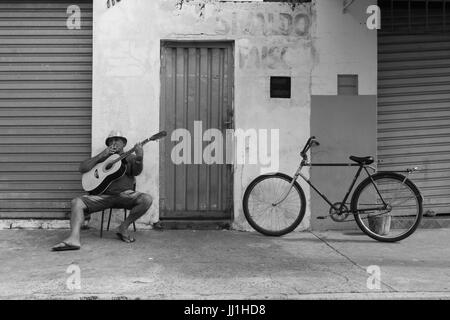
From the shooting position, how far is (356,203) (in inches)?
247

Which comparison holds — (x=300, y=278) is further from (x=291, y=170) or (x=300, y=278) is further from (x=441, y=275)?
(x=291, y=170)

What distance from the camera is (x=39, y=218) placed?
6.96 m

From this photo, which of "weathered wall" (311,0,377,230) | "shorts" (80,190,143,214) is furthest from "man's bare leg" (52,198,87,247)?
"weathered wall" (311,0,377,230)

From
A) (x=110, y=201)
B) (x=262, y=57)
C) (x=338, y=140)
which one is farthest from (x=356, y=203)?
(x=110, y=201)

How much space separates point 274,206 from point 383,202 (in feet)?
4.59

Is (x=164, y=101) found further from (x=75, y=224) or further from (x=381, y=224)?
(x=381, y=224)

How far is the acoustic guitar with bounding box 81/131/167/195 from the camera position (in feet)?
19.6

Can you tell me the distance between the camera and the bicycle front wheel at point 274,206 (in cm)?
659

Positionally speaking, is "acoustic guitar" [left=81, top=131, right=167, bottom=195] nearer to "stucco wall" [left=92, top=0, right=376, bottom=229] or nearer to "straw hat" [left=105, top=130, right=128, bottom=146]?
"straw hat" [left=105, top=130, right=128, bottom=146]

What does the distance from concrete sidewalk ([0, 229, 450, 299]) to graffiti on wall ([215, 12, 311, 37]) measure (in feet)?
9.26

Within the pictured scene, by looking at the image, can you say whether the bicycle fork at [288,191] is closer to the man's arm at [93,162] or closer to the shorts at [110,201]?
the shorts at [110,201]

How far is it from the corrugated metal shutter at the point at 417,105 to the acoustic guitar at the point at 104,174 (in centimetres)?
384
